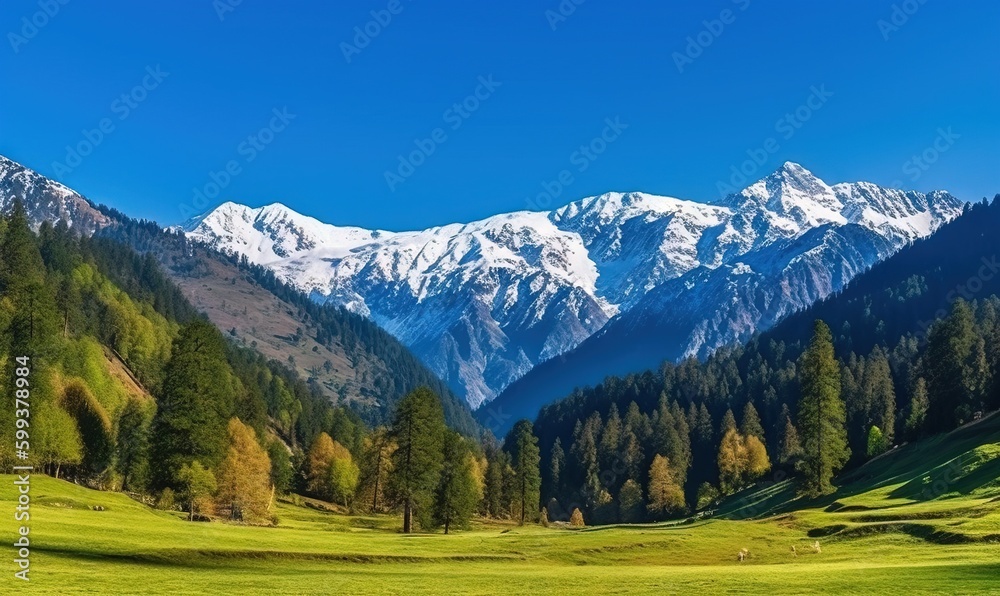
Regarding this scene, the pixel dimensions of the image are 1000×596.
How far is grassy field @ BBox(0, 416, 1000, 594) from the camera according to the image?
37500mm

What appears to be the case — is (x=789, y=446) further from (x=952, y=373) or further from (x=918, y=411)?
(x=952, y=373)

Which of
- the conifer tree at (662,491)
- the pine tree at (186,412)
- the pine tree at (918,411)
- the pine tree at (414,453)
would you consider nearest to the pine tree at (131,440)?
the pine tree at (186,412)

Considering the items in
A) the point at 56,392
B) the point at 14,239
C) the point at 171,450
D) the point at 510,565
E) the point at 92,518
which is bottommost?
the point at 510,565

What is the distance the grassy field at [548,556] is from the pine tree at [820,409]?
2204cm

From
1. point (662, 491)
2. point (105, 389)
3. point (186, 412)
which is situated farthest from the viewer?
point (662, 491)

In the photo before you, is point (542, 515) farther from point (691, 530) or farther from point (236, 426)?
point (691, 530)

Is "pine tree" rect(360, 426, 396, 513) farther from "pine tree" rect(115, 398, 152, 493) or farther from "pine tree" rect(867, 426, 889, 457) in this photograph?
"pine tree" rect(867, 426, 889, 457)

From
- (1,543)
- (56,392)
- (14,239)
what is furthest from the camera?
(14,239)

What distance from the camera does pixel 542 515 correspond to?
537 ft

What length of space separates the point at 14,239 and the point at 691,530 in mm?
138770

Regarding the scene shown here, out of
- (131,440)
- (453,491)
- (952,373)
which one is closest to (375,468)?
(131,440)

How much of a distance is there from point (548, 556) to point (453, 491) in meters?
47.3

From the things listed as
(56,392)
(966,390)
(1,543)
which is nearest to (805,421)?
(966,390)

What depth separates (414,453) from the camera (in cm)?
9569
